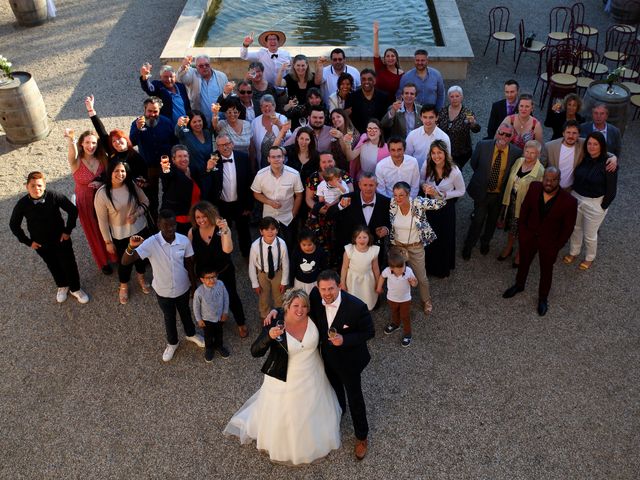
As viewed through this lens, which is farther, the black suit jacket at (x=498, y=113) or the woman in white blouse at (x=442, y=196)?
the black suit jacket at (x=498, y=113)

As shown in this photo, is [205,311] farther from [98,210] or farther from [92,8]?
[92,8]

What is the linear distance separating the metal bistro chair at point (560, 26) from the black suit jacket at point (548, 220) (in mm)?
6694

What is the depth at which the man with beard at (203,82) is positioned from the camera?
26.9 ft

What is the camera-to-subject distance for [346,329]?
4590mm

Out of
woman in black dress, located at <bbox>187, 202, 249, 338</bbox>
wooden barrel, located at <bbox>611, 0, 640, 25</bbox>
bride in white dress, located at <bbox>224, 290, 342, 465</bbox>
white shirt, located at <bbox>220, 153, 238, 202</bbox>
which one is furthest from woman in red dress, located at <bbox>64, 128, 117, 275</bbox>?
wooden barrel, located at <bbox>611, 0, 640, 25</bbox>

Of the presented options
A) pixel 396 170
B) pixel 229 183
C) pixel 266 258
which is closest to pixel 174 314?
pixel 266 258

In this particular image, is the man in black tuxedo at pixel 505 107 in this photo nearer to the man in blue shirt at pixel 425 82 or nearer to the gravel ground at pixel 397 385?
the man in blue shirt at pixel 425 82

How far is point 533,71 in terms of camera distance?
11.8 m

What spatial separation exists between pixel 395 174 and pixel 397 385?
231 cm

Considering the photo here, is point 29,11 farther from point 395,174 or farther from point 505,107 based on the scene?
point 505,107

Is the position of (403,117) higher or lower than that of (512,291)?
higher

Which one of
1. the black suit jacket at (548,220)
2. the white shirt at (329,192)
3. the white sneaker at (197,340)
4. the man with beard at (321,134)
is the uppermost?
the man with beard at (321,134)

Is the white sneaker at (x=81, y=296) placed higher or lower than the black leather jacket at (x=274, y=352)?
lower

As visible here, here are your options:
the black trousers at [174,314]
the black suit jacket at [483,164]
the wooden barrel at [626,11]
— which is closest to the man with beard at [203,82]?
the black trousers at [174,314]
